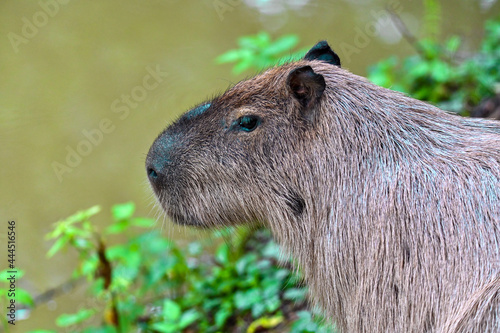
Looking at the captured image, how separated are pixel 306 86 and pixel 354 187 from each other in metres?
0.63

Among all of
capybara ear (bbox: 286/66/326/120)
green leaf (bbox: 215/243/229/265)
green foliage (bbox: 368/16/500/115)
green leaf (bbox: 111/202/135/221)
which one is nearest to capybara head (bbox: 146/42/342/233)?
capybara ear (bbox: 286/66/326/120)

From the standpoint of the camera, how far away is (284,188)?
3559 millimetres

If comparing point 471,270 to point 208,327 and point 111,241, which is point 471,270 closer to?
point 208,327

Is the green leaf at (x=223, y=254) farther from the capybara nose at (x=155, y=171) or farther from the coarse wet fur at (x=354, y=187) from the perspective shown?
the capybara nose at (x=155, y=171)

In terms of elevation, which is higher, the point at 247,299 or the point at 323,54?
the point at 323,54

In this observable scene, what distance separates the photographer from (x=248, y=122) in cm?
364

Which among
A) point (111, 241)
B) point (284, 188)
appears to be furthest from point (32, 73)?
point (284, 188)

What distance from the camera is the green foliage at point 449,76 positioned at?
22.8 feet

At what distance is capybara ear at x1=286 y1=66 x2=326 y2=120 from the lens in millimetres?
3393

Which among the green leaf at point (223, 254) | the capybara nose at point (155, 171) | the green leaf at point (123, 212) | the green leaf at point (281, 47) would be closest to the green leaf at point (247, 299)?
the green leaf at point (223, 254)

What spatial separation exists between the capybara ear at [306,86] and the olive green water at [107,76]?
3.81m

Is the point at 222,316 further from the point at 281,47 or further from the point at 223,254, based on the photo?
the point at 281,47

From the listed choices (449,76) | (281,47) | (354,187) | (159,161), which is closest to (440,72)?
(449,76)

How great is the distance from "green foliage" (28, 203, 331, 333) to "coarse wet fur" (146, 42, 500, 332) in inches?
45.8
